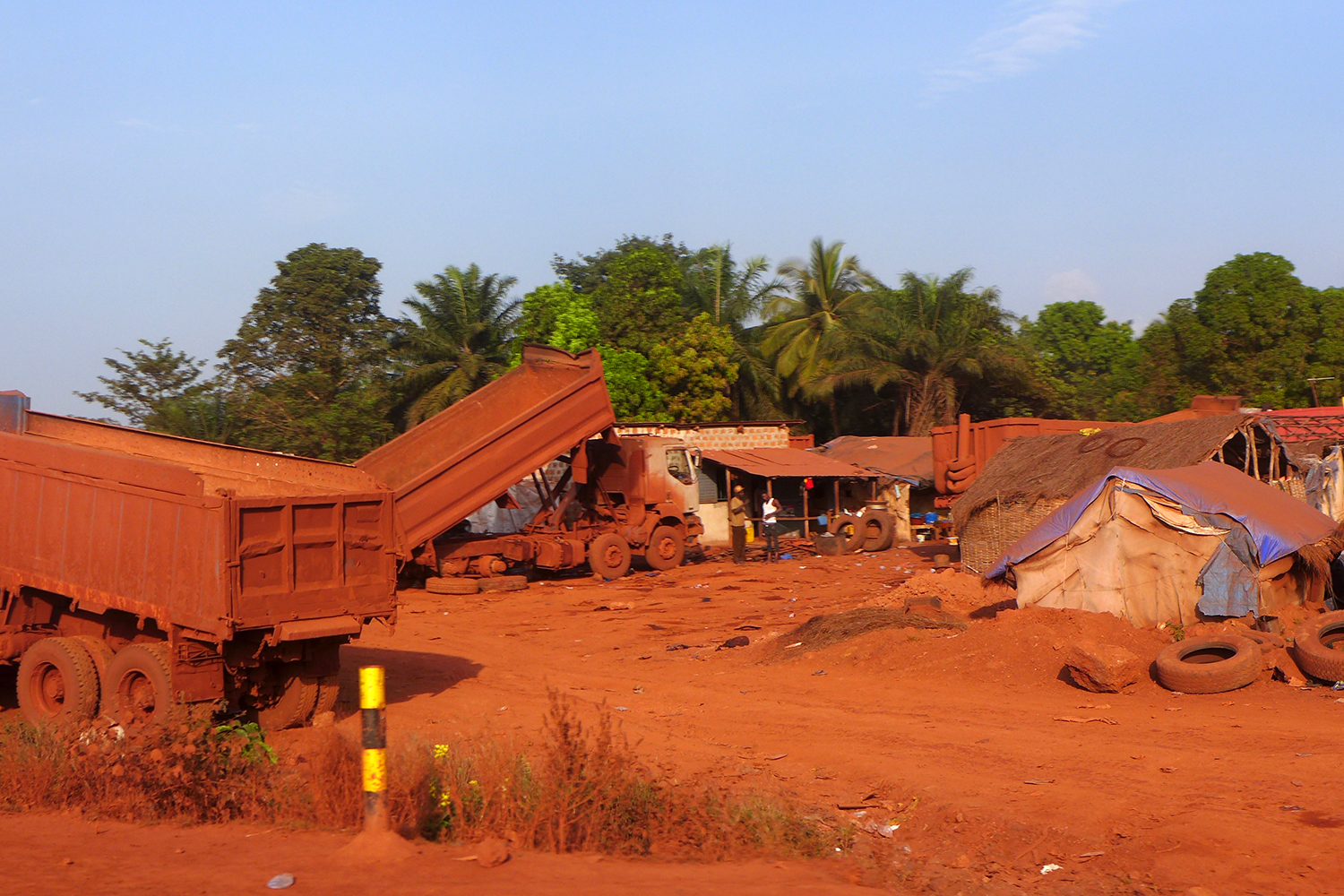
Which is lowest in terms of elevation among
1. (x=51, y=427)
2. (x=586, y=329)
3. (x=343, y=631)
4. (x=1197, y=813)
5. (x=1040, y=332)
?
(x=1197, y=813)

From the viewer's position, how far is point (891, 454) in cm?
2998

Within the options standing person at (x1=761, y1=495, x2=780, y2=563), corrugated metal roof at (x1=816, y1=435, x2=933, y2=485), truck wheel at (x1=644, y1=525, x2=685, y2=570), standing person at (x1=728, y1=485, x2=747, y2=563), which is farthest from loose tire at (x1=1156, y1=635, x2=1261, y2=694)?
corrugated metal roof at (x1=816, y1=435, x2=933, y2=485)

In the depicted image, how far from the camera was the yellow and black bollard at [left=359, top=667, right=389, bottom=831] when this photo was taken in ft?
15.8

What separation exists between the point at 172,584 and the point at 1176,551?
955 centimetres

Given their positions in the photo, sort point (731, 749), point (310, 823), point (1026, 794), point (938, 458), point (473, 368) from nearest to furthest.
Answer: point (310, 823) < point (1026, 794) < point (731, 749) < point (938, 458) < point (473, 368)

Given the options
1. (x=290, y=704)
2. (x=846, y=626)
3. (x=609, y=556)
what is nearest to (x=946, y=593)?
(x=846, y=626)

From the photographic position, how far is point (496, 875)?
15.0ft

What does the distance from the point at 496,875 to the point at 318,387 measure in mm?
23797

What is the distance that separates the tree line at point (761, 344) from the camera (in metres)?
30.6

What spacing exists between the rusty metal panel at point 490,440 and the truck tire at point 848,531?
27.9ft

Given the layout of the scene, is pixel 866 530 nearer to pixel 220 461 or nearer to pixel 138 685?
pixel 220 461

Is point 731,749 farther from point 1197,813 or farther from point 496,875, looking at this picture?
point 496,875

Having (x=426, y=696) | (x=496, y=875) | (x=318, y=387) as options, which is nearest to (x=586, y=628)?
(x=426, y=696)

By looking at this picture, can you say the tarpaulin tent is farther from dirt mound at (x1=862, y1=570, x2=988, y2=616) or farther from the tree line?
the tree line
